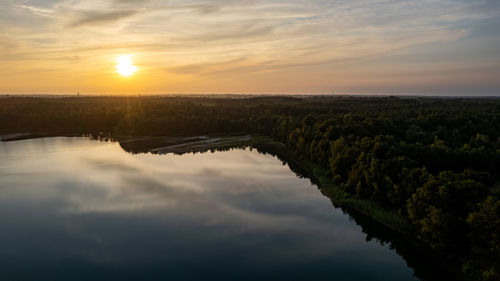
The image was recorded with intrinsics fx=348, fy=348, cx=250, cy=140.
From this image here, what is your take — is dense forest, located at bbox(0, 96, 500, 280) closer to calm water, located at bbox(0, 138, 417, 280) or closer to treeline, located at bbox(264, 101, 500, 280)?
treeline, located at bbox(264, 101, 500, 280)

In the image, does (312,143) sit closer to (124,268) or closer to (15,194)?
(124,268)

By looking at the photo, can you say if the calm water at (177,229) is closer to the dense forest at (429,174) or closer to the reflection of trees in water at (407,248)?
the reflection of trees in water at (407,248)

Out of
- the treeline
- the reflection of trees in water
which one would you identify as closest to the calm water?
the reflection of trees in water

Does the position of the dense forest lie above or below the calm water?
above

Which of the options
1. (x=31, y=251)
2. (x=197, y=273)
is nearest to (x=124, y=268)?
(x=197, y=273)

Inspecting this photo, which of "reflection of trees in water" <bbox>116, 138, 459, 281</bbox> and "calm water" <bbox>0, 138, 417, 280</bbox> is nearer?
"reflection of trees in water" <bbox>116, 138, 459, 281</bbox>

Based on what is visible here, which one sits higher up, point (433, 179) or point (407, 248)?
point (433, 179)

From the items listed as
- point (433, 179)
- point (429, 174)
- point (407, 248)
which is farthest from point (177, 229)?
point (429, 174)

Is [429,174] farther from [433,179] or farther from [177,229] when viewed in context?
[177,229]

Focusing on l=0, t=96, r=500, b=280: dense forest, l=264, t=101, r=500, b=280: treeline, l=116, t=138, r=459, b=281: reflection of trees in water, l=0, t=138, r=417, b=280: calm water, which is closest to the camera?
l=264, t=101, r=500, b=280: treeline
